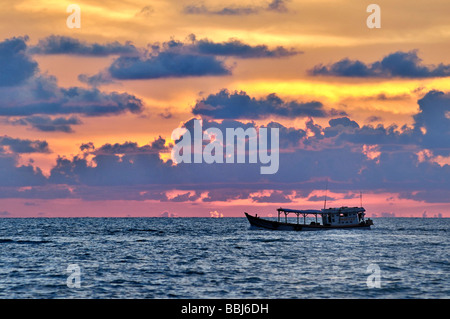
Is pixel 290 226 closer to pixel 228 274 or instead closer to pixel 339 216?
pixel 339 216

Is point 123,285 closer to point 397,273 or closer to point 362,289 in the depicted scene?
point 362,289

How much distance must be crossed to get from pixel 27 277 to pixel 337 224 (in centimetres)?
10757

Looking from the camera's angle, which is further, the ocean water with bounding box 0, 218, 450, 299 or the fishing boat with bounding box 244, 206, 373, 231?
the fishing boat with bounding box 244, 206, 373, 231

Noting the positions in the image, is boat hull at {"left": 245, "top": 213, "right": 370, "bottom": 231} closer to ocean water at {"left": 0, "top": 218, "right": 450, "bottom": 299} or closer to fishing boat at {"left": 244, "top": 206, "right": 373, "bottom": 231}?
fishing boat at {"left": 244, "top": 206, "right": 373, "bottom": 231}

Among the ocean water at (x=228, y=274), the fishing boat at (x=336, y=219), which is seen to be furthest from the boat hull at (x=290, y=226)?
the ocean water at (x=228, y=274)

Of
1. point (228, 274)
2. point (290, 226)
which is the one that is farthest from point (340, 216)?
point (228, 274)

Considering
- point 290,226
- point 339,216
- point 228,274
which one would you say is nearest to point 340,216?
point 339,216

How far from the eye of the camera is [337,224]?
157500 mm

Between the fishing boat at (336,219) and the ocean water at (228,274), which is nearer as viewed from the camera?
the ocean water at (228,274)

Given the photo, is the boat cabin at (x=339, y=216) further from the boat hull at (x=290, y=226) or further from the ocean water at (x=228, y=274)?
the ocean water at (x=228, y=274)

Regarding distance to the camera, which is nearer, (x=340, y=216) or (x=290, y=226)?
(x=340, y=216)

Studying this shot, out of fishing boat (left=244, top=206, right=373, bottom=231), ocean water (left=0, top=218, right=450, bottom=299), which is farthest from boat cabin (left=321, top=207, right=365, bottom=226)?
ocean water (left=0, top=218, right=450, bottom=299)

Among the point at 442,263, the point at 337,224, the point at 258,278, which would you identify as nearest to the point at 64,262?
the point at 258,278
